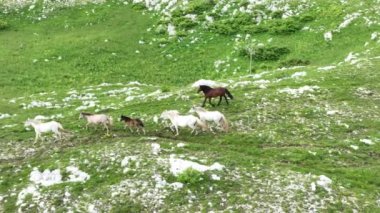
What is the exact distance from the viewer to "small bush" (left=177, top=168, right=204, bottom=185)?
18.0 metres

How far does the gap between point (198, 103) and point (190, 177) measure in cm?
972

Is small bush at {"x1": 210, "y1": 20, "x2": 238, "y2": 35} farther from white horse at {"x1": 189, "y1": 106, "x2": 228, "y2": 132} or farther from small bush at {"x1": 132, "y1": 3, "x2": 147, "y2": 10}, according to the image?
white horse at {"x1": 189, "y1": 106, "x2": 228, "y2": 132}

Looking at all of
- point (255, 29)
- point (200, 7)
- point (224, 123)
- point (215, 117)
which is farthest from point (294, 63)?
point (215, 117)

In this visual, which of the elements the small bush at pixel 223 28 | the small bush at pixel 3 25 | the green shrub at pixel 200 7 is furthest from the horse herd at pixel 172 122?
the small bush at pixel 3 25

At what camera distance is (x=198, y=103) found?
90.2 feet

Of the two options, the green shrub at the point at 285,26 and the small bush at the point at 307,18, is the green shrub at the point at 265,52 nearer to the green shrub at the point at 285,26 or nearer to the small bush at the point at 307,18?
the green shrub at the point at 285,26

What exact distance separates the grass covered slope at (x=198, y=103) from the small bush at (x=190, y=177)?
0.05m

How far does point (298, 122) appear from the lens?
23.9m

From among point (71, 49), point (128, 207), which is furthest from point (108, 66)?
point (128, 207)

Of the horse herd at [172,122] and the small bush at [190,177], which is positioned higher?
the horse herd at [172,122]

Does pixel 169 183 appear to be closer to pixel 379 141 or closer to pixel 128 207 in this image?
pixel 128 207

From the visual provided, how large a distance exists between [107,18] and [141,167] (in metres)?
40.9

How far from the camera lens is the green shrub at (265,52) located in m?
44.3

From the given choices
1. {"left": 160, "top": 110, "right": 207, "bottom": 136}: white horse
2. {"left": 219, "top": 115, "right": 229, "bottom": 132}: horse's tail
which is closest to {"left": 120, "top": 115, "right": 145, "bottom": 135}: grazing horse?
{"left": 160, "top": 110, "right": 207, "bottom": 136}: white horse
